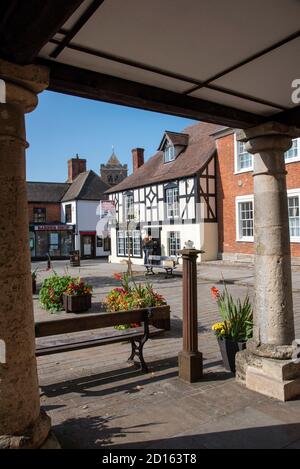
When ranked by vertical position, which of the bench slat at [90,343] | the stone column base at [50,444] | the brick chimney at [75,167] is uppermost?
the brick chimney at [75,167]

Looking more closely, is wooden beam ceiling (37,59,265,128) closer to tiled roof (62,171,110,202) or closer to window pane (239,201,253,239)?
window pane (239,201,253,239)

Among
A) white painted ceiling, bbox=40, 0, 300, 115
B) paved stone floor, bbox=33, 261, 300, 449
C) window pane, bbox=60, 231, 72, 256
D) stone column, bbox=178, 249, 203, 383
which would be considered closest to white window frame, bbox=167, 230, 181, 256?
window pane, bbox=60, 231, 72, 256

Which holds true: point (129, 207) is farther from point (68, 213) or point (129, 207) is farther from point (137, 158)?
point (68, 213)

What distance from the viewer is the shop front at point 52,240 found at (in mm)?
33344

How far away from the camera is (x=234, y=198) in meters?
19.1

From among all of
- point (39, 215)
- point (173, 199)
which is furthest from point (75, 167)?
point (173, 199)

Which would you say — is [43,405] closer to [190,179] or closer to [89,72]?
[89,72]

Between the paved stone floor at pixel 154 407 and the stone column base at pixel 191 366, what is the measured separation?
0.36 feet

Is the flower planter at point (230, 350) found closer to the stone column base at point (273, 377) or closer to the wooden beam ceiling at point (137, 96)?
the stone column base at point (273, 377)

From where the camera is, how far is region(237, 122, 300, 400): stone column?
388 centimetres

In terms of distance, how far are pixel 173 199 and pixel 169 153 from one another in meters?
3.79

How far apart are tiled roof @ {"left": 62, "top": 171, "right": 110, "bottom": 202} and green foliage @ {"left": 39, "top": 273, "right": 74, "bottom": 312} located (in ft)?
82.7

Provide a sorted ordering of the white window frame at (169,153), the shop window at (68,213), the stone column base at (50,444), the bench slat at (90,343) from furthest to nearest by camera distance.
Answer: the shop window at (68,213)
the white window frame at (169,153)
the bench slat at (90,343)
the stone column base at (50,444)

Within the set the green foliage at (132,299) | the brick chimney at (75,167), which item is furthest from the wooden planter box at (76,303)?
the brick chimney at (75,167)
